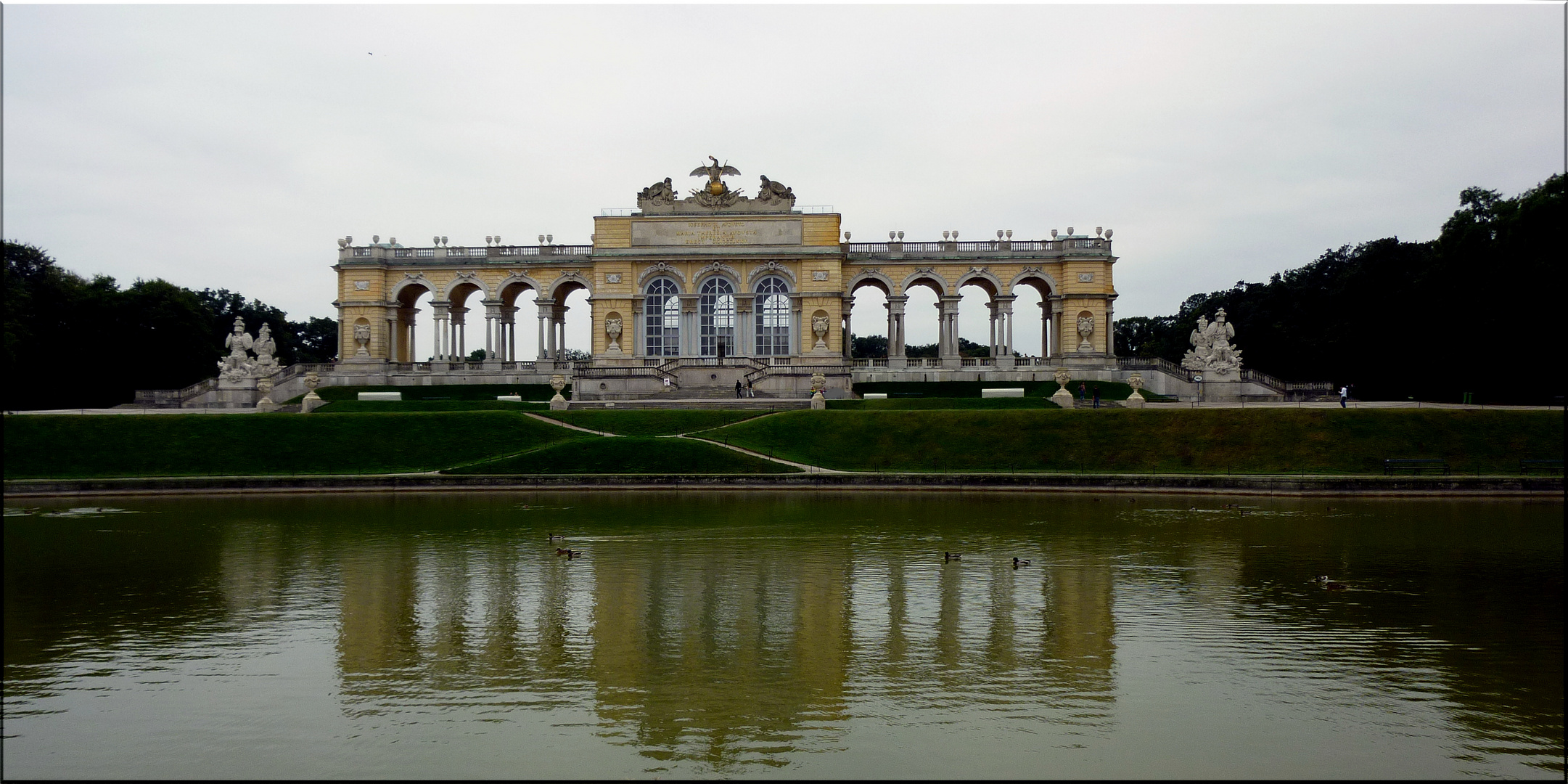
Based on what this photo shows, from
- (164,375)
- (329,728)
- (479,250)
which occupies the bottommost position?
(329,728)

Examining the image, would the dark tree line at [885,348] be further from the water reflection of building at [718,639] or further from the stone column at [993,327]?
the water reflection of building at [718,639]

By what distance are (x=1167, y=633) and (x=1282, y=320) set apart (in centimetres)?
6941

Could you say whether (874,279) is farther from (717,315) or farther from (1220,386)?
(1220,386)

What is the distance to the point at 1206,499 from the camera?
1121 inches

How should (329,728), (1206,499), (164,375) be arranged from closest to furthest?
(329,728)
(1206,499)
(164,375)

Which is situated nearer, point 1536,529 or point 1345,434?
point 1536,529

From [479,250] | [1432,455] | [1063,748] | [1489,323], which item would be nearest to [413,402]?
[479,250]

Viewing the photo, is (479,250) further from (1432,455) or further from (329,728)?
(329,728)

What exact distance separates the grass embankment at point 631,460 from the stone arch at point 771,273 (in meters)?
28.7

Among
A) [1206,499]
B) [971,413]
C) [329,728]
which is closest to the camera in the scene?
[329,728]

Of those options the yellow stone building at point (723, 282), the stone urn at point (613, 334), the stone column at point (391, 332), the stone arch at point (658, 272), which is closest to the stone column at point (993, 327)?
the yellow stone building at point (723, 282)

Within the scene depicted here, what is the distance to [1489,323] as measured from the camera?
1859 inches

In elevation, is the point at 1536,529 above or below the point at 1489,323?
below

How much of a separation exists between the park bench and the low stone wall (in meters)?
1.84
